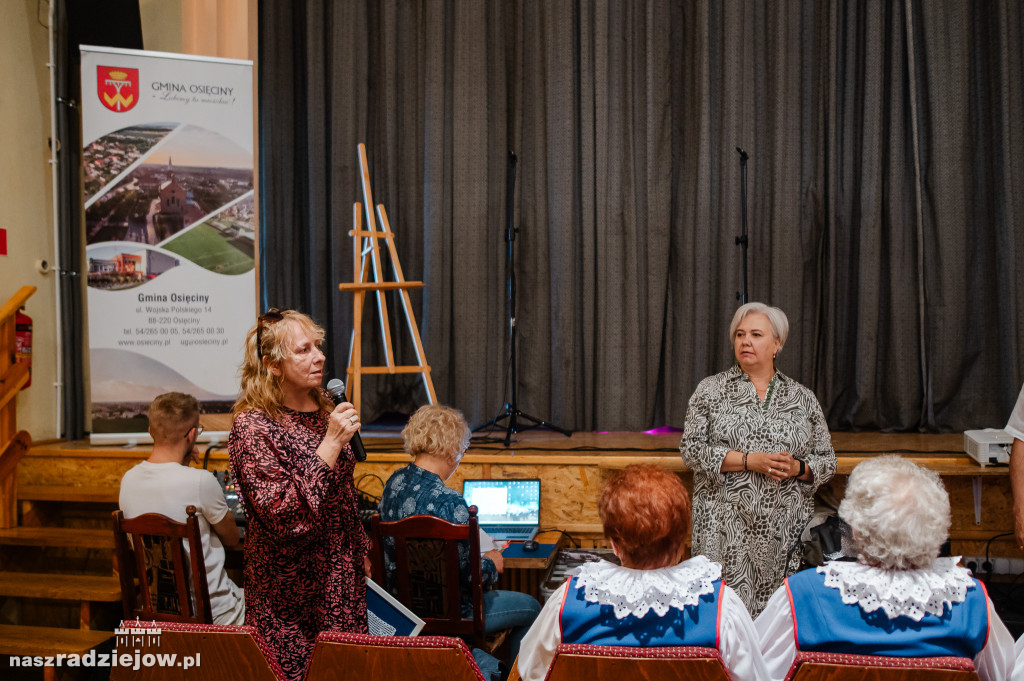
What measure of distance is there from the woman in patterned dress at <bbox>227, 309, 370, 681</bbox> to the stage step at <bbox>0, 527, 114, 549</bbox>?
2.19 meters

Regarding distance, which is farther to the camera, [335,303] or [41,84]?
[335,303]

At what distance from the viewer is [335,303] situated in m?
5.33

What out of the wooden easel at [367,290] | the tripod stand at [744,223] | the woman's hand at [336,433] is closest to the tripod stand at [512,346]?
the wooden easel at [367,290]

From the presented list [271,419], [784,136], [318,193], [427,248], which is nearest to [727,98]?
[784,136]

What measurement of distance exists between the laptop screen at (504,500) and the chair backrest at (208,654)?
1.90 m

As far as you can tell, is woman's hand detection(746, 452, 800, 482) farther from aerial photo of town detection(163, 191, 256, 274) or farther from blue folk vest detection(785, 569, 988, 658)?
aerial photo of town detection(163, 191, 256, 274)

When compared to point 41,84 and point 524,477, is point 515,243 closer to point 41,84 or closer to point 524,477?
point 524,477

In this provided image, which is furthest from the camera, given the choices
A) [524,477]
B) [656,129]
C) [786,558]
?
[656,129]

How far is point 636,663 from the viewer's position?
146 centimetres

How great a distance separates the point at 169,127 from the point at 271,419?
2.95 meters

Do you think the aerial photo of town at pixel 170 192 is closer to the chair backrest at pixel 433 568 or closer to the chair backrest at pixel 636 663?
the chair backrest at pixel 433 568

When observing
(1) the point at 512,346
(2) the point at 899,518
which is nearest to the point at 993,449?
(2) the point at 899,518

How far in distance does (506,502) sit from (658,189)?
2.54 m

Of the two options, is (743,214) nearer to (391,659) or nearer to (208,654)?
(391,659)
